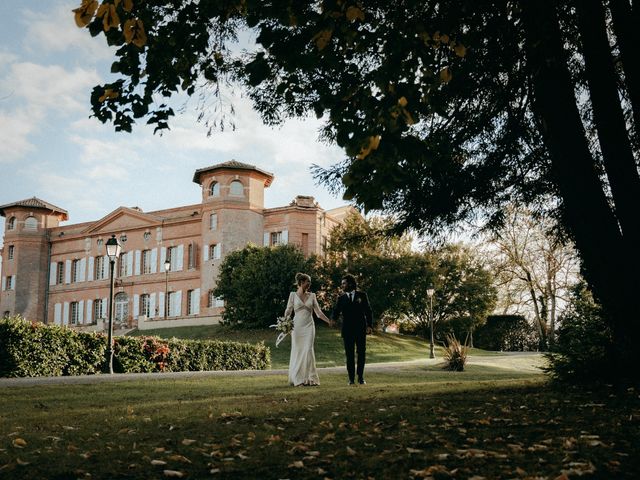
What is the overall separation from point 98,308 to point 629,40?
193 ft

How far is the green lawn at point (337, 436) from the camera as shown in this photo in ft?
15.6

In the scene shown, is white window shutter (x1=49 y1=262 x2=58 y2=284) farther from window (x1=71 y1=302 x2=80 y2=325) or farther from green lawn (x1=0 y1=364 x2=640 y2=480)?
green lawn (x1=0 y1=364 x2=640 y2=480)

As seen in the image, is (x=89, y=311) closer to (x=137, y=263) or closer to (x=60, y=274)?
(x=60, y=274)

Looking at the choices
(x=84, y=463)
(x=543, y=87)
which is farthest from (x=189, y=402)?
(x=543, y=87)

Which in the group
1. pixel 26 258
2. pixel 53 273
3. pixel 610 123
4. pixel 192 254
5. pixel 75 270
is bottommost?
pixel 610 123

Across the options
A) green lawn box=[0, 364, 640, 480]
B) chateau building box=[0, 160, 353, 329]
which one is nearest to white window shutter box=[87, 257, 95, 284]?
chateau building box=[0, 160, 353, 329]

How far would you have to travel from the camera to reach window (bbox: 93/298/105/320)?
2378 inches

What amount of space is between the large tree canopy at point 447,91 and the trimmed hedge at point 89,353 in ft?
29.7

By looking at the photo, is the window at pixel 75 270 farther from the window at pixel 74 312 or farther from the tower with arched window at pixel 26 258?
the tower with arched window at pixel 26 258

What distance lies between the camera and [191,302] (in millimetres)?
54844

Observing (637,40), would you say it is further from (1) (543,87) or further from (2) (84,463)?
(2) (84,463)

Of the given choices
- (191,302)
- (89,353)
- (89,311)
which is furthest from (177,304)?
(89,353)

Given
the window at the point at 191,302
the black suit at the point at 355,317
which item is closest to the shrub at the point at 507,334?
the window at the point at 191,302

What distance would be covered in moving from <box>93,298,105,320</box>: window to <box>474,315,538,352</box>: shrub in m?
33.6
